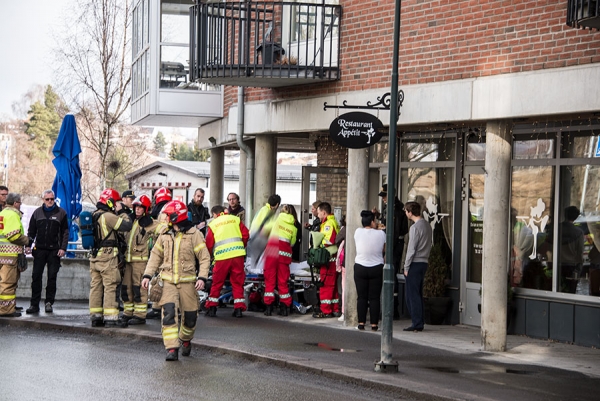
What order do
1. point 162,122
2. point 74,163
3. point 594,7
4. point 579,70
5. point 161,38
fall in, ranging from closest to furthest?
point 594,7
point 579,70
point 74,163
point 161,38
point 162,122

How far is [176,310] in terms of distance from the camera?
468 inches

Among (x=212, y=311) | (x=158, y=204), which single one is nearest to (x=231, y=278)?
(x=212, y=311)

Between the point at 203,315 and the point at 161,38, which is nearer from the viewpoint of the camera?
the point at 203,315

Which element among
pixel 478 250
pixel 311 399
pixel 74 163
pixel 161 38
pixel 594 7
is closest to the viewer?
pixel 311 399

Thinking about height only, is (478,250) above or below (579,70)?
below

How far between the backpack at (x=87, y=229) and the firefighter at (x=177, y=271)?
8.57 feet

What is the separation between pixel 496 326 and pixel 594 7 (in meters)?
4.27

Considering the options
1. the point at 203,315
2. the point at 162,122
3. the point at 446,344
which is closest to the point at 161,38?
the point at 162,122

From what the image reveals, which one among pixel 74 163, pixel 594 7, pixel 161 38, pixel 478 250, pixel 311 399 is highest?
pixel 161 38

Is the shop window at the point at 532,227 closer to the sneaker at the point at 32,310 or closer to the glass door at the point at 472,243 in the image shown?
the glass door at the point at 472,243

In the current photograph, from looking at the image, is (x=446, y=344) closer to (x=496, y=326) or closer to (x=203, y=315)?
(x=496, y=326)

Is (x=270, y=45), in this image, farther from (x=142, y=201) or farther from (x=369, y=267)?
(x=369, y=267)

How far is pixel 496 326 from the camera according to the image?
42.4 ft

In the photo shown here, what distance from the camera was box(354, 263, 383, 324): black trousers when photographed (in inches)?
591
